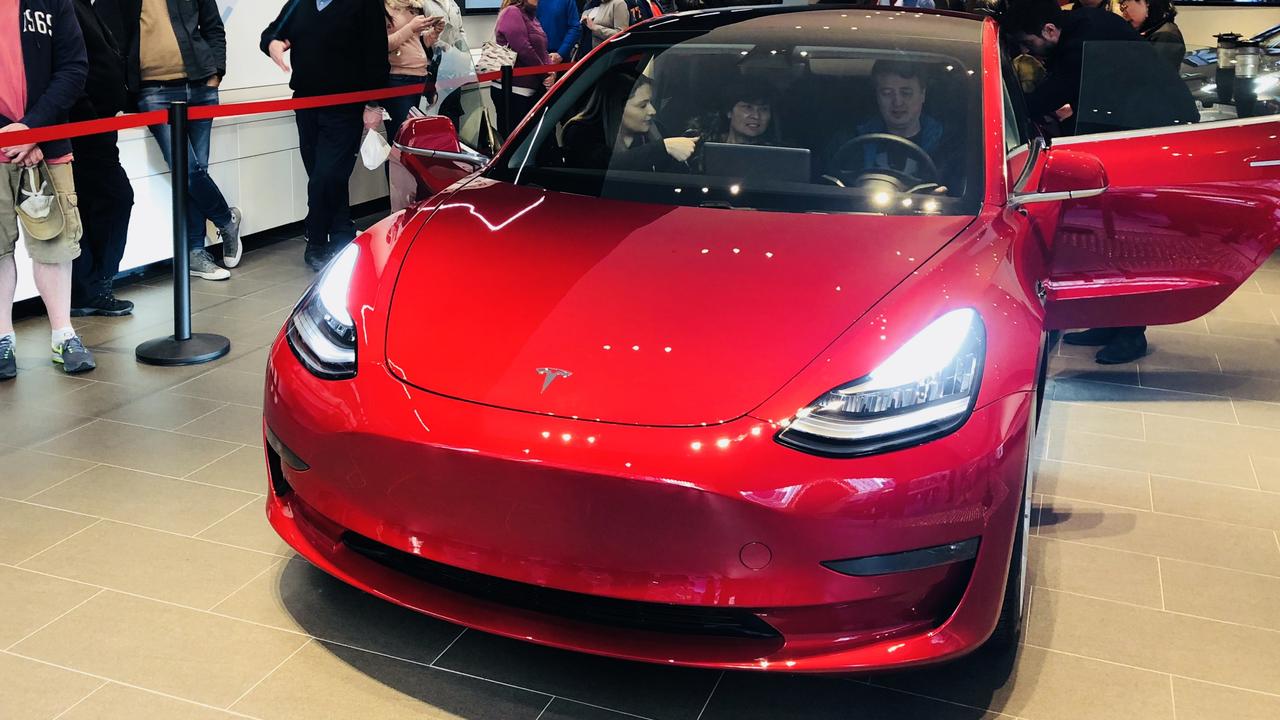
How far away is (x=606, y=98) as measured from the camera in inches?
129

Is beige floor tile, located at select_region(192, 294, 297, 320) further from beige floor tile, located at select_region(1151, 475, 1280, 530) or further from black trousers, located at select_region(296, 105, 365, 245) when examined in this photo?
beige floor tile, located at select_region(1151, 475, 1280, 530)

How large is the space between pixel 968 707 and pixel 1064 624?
468 mm

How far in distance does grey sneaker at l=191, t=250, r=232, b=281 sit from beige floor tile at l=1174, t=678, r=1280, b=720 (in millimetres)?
4660

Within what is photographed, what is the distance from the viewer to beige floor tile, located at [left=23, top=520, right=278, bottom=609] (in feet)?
9.00

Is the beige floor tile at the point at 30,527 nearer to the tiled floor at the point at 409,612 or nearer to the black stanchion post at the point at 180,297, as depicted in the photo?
the tiled floor at the point at 409,612

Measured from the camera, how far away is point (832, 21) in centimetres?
336

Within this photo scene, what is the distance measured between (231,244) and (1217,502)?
4577mm

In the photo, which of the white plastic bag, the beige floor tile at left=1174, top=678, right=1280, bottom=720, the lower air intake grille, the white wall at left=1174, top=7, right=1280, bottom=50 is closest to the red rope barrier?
the white plastic bag

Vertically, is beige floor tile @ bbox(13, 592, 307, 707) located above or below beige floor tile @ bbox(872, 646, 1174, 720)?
below

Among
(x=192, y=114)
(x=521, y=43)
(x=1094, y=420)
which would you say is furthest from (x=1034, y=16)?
(x=192, y=114)

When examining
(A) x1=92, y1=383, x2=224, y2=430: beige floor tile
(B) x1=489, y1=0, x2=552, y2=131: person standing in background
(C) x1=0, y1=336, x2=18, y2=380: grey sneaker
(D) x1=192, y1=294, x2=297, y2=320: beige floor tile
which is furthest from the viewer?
(B) x1=489, y1=0, x2=552, y2=131: person standing in background

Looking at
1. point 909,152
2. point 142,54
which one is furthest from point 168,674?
point 142,54

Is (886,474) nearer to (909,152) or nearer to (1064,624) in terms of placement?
(1064,624)

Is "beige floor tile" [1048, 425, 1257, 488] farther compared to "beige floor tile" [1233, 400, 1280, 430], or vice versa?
"beige floor tile" [1233, 400, 1280, 430]
